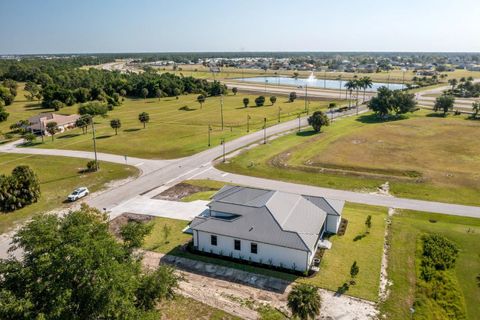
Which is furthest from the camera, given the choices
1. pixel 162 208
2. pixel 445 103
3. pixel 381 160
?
pixel 445 103

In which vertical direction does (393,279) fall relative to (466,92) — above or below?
below

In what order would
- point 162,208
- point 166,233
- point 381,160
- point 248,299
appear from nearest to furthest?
point 248,299 < point 166,233 < point 162,208 < point 381,160

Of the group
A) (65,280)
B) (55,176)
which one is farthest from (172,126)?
(65,280)

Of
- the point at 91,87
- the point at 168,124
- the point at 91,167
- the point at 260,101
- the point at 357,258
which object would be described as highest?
the point at 91,87

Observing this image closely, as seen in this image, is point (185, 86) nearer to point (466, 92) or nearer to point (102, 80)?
point (102, 80)

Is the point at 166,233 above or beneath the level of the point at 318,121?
beneath

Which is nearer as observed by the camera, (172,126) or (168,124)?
(172,126)

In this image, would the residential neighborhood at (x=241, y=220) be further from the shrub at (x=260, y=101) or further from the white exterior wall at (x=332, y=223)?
the shrub at (x=260, y=101)

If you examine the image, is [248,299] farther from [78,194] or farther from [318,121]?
[318,121]

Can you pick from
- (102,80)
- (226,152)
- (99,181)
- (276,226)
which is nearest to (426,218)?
(276,226)
